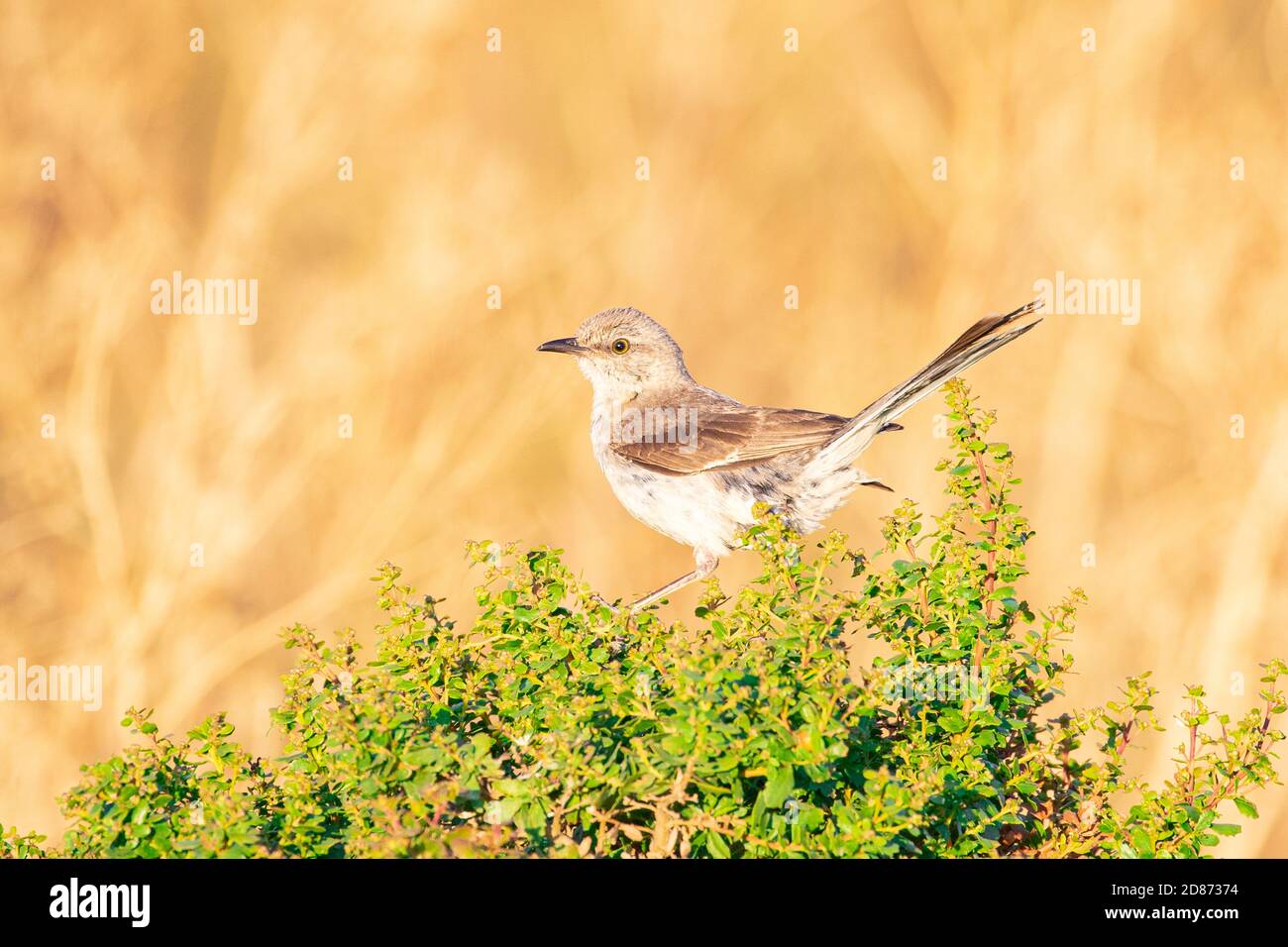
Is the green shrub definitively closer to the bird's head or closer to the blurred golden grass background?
the bird's head

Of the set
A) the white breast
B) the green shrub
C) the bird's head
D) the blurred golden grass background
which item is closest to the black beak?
the bird's head

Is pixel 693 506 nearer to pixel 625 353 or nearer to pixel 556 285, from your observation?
pixel 625 353

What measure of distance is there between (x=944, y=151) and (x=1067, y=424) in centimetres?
233

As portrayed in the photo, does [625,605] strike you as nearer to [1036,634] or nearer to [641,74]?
[1036,634]

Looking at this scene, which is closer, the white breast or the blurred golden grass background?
the white breast

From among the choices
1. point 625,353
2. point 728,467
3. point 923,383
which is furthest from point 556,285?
point 923,383

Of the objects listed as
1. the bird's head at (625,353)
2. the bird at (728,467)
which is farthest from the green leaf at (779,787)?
the bird's head at (625,353)

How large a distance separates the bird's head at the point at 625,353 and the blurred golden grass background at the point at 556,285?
2085mm

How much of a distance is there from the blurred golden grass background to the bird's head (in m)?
2.09

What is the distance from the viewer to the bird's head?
6.68 m

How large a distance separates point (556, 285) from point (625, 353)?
9.03 ft

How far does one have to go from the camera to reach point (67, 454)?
8.27 metres

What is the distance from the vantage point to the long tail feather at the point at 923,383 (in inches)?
182

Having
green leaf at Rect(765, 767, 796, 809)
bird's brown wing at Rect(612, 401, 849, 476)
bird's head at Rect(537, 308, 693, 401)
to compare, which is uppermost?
bird's head at Rect(537, 308, 693, 401)
